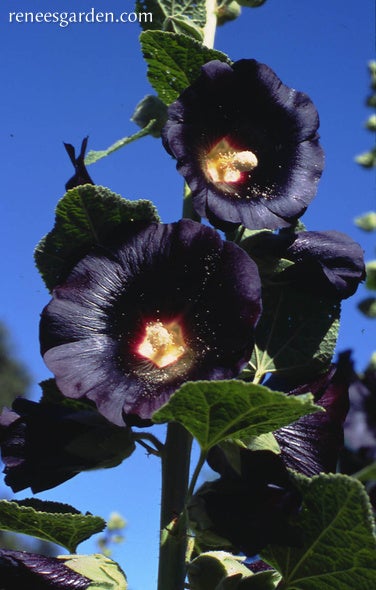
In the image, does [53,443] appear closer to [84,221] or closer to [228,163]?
[84,221]

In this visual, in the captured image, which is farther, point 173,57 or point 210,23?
point 210,23

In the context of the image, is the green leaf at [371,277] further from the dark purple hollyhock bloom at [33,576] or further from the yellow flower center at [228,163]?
the dark purple hollyhock bloom at [33,576]

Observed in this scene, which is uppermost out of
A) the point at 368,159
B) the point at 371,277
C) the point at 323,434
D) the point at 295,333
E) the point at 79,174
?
the point at 368,159

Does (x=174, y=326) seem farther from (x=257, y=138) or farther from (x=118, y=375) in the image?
(x=257, y=138)

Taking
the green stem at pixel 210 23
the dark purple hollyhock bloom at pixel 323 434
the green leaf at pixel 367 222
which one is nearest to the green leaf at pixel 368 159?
the green leaf at pixel 367 222

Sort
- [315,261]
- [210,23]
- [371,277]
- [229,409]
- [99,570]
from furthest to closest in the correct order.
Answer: [371,277]
[210,23]
[315,261]
[99,570]
[229,409]

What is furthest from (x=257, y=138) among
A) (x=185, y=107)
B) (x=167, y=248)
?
(x=167, y=248)

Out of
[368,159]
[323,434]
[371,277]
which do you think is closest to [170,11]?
[323,434]
